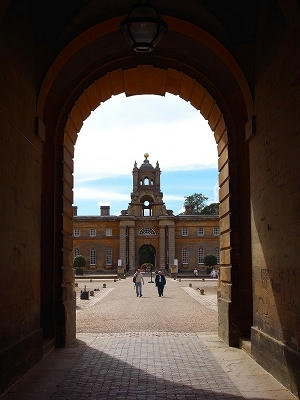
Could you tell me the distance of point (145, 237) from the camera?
8294cm

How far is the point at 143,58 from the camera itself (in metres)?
11.7

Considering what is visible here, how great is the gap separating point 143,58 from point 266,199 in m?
4.78

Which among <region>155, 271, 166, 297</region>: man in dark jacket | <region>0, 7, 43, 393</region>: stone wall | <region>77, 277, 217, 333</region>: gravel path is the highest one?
<region>0, 7, 43, 393</region>: stone wall

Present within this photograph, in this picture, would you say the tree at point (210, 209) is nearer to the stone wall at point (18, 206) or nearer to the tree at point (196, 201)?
the tree at point (196, 201)

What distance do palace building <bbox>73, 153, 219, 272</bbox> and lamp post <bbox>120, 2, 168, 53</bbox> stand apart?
2923 inches

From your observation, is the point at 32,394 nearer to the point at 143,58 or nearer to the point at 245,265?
the point at 245,265

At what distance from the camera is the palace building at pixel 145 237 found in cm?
8150

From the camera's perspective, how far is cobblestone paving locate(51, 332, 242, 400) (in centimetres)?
714

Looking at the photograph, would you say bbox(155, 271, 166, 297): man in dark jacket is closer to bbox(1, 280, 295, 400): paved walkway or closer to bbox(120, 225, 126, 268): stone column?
bbox(1, 280, 295, 400): paved walkway

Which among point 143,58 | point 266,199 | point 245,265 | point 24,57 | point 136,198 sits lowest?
Result: point 245,265

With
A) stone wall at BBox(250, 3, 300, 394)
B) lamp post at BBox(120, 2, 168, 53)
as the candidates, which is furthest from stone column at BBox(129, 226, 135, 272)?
lamp post at BBox(120, 2, 168, 53)

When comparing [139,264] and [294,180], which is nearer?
[294,180]

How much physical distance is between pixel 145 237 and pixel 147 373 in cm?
7455

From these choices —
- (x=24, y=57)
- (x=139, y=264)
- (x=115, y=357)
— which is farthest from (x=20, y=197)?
(x=139, y=264)
